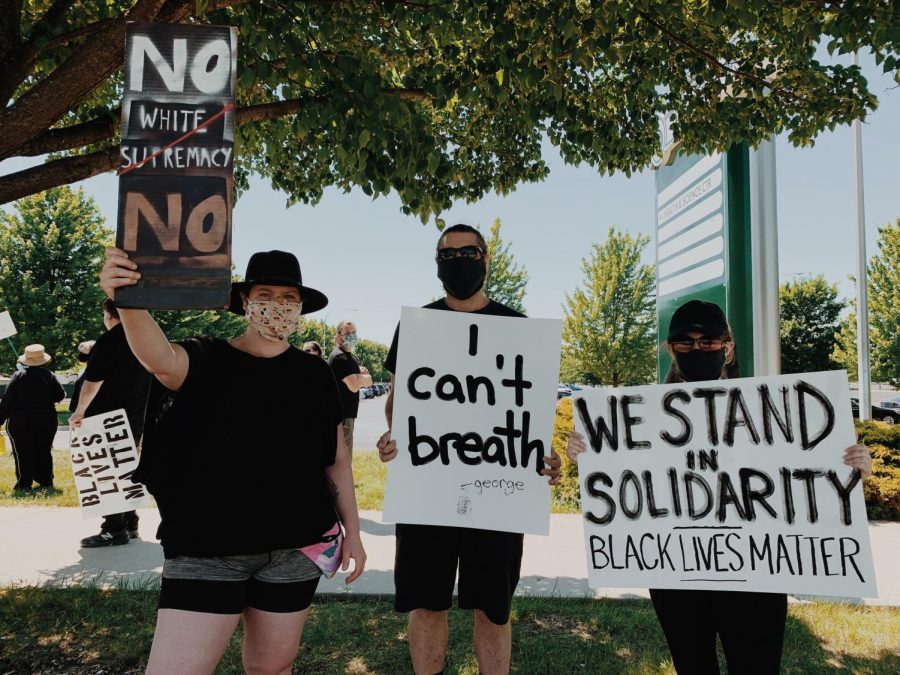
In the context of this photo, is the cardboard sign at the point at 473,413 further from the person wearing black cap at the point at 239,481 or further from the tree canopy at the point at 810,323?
the tree canopy at the point at 810,323

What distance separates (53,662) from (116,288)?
113 inches

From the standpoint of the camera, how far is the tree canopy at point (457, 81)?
3520 mm

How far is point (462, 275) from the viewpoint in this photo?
273cm

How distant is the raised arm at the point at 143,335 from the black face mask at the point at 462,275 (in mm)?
1202

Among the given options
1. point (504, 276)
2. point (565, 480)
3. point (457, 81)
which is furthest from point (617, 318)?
point (457, 81)

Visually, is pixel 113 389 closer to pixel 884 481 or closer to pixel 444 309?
pixel 444 309

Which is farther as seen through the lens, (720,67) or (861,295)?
(861,295)

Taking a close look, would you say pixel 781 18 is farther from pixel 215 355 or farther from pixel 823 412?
pixel 215 355

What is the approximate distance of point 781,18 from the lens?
430 centimetres

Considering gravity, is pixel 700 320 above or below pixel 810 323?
below

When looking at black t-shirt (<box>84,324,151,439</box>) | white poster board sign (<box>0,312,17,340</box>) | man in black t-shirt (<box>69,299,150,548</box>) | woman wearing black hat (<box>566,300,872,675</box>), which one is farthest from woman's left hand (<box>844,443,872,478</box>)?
white poster board sign (<box>0,312,17,340</box>)

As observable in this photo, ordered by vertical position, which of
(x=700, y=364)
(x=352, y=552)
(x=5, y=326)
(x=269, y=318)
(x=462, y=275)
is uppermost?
(x=5, y=326)

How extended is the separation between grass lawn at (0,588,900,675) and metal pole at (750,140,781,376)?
2.23m

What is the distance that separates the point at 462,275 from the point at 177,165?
1296mm
